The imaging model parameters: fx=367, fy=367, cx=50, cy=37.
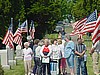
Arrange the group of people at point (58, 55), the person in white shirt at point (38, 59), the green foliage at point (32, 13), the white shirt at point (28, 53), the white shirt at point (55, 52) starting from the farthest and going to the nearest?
the green foliage at point (32, 13), the white shirt at point (28, 53), the person in white shirt at point (38, 59), the white shirt at point (55, 52), the group of people at point (58, 55)

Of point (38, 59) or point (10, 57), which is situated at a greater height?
point (10, 57)

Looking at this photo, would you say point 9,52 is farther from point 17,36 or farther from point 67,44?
point 67,44

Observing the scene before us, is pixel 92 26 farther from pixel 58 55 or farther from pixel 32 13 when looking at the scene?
pixel 32 13

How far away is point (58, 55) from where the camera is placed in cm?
1623

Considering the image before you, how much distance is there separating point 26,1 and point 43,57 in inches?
1059

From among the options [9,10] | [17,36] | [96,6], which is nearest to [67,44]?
[17,36]

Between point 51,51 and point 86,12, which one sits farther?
point 86,12

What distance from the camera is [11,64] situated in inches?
886

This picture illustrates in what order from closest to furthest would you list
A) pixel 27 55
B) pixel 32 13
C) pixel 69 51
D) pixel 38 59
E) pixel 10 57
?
pixel 69 51 < pixel 38 59 < pixel 27 55 < pixel 10 57 < pixel 32 13

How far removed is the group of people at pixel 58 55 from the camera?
15.6 meters

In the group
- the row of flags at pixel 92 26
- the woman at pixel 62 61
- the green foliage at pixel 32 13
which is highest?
the green foliage at pixel 32 13

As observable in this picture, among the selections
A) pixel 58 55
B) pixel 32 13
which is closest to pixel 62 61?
pixel 58 55

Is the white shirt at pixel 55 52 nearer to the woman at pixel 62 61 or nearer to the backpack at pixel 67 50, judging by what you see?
the woman at pixel 62 61

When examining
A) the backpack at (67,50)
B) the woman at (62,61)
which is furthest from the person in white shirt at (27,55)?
the backpack at (67,50)
